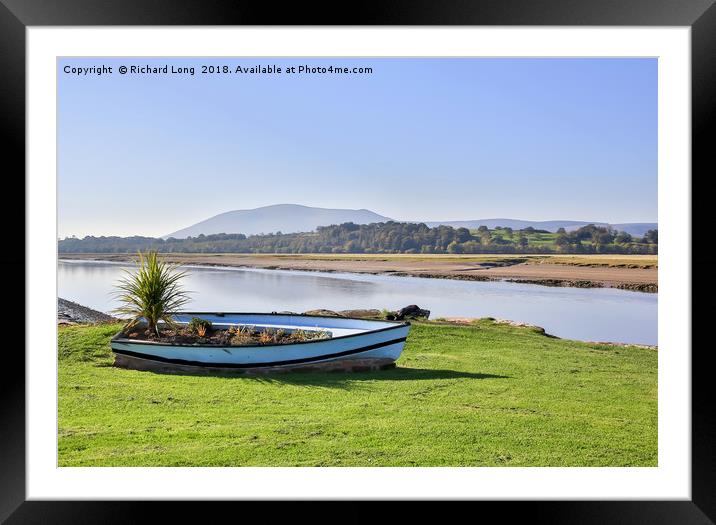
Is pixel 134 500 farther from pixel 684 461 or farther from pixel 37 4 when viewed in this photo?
pixel 684 461

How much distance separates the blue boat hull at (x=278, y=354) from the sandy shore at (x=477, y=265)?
16.4 feet

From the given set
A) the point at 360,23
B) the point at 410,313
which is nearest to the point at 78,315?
the point at 410,313

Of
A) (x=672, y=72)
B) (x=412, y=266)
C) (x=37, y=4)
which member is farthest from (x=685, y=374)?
(x=412, y=266)

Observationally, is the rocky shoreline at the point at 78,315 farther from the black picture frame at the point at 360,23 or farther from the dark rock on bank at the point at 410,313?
the black picture frame at the point at 360,23

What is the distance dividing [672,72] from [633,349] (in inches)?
204

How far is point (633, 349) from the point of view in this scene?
24.9ft

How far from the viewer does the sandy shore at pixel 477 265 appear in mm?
10125

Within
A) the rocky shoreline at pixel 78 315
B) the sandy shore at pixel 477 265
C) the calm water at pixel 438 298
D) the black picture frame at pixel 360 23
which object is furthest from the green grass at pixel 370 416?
the sandy shore at pixel 477 265

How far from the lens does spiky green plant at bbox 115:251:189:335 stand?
234 inches

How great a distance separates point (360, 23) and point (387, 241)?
932 centimetres

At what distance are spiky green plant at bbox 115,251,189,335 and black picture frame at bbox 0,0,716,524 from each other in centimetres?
285

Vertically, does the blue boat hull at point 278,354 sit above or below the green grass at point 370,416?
above

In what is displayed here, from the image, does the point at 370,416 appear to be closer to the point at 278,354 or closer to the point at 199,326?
the point at 278,354

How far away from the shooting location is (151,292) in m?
6.01
